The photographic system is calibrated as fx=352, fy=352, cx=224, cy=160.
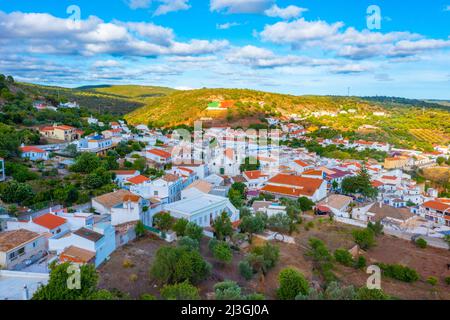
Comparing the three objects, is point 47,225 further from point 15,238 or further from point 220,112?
point 220,112

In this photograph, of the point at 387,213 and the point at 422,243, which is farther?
the point at 387,213

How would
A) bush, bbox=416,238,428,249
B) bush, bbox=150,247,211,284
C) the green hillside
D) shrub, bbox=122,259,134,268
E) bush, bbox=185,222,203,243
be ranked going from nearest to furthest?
bush, bbox=150,247,211,284, shrub, bbox=122,259,134,268, bush, bbox=185,222,203,243, bush, bbox=416,238,428,249, the green hillside

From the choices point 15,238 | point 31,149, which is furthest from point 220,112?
point 15,238

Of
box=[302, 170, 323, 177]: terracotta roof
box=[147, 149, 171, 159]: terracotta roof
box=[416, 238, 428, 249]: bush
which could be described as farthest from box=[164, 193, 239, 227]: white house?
box=[302, 170, 323, 177]: terracotta roof

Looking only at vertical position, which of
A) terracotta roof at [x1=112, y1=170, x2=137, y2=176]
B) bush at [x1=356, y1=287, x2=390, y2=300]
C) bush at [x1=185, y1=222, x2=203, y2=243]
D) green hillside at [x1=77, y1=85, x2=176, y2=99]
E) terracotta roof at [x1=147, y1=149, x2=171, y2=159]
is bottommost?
bush at [x1=356, y1=287, x2=390, y2=300]

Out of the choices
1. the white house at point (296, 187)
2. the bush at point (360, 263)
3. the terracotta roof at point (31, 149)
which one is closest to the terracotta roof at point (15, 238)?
the bush at point (360, 263)

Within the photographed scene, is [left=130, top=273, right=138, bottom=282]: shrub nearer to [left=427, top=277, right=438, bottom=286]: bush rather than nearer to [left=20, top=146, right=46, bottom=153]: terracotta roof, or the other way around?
[left=427, top=277, right=438, bottom=286]: bush
